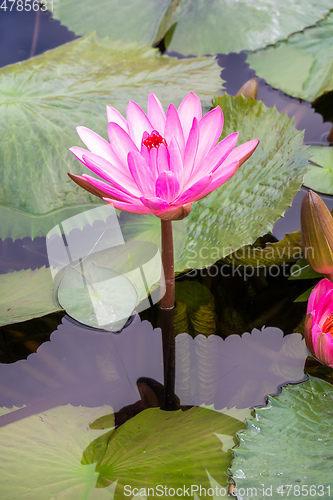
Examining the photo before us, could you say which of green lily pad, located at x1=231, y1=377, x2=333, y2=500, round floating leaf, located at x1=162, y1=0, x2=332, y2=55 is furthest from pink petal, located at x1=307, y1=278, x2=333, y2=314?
round floating leaf, located at x1=162, y1=0, x2=332, y2=55

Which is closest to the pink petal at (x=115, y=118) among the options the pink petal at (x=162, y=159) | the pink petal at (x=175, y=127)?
the pink petal at (x=175, y=127)

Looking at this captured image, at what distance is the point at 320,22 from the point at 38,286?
1.64 m

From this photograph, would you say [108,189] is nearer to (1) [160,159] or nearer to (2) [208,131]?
(1) [160,159]

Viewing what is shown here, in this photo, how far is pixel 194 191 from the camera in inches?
34.9

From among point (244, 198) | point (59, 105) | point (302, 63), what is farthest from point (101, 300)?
point (302, 63)

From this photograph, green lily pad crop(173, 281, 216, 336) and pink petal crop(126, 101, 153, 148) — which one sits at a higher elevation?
pink petal crop(126, 101, 153, 148)

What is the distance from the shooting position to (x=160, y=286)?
4.02 ft

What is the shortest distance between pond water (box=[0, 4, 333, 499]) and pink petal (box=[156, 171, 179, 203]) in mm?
→ 474

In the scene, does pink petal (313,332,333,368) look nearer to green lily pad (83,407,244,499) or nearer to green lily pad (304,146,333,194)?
green lily pad (83,407,244,499)

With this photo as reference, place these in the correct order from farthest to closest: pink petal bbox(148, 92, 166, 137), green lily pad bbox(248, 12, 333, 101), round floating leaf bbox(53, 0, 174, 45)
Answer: round floating leaf bbox(53, 0, 174, 45) < green lily pad bbox(248, 12, 333, 101) < pink petal bbox(148, 92, 166, 137)

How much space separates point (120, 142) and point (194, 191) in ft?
0.75

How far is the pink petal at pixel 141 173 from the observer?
88 cm

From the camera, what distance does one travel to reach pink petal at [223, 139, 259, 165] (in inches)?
37.8

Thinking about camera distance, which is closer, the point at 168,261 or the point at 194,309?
the point at 168,261
